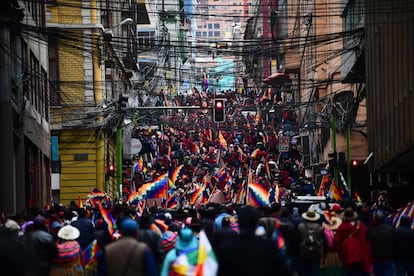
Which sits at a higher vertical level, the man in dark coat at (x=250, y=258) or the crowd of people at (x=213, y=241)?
the man in dark coat at (x=250, y=258)

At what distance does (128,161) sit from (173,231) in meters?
42.1

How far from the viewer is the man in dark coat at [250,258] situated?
9.39 meters

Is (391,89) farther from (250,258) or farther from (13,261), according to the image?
(13,261)

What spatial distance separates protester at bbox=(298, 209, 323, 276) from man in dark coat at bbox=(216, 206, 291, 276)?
27.1ft

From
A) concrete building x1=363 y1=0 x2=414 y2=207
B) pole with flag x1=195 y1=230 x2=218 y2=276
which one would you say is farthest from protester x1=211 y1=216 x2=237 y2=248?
concrete building x1=363 y1=0 x2=414 y2=207

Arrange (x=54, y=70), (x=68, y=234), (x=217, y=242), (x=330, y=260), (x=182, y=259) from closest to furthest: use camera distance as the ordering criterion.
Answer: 1. (x=182, y=259)
2. (x=68, y=234)
3. (x=217, y=242)
4. (x=330, y=260)
5. (x=54, y=70)

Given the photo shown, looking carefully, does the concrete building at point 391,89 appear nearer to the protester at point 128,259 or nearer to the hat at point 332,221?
the hat at point 332,221

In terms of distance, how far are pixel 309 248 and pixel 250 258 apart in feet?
27.8

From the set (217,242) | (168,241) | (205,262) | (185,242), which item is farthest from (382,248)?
(205,262)

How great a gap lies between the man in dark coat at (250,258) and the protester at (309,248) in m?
8.25

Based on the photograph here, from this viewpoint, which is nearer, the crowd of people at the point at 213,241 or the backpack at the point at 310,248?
the crowd of people at the point at 213,241

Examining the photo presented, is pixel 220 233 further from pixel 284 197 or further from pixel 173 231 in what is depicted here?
pixel 284 197

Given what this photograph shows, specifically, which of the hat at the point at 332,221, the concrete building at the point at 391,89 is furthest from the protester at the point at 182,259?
the concrete building at the point at 391,89

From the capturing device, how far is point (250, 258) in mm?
9414
